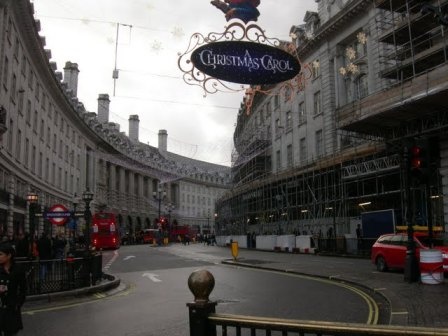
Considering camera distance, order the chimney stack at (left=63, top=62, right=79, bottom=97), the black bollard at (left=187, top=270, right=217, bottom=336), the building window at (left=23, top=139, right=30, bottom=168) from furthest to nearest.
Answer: the chimney stack at (left=63, top=62, right=79, bottom=97) < the building window at (left=23, top=139, right=30, bottom=168) < the black bollard at (left=187, top=270, right=217, bottom=336)

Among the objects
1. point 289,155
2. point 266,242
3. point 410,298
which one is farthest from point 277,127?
point 410,298

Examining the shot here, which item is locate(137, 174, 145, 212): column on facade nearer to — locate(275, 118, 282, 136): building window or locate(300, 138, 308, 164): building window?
locate(275, 118, 282, 136): building window

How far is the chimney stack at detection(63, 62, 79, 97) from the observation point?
2793 inches

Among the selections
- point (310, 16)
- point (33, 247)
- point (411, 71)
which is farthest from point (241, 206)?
point (33, 247)

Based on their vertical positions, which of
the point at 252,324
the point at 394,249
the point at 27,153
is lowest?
the point at 394,249

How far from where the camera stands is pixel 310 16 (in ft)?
150

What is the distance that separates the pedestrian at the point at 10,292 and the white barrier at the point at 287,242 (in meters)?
33.7

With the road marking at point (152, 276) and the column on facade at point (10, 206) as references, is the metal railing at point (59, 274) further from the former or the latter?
the column on facade at point (10, 206)

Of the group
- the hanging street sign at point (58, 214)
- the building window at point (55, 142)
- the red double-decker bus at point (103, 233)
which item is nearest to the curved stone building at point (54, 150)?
the building window at point (55, 142)

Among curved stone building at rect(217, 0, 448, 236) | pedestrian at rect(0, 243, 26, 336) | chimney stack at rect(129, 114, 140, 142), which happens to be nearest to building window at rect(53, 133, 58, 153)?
curved stone building at rect(217, 0, 448, 236)

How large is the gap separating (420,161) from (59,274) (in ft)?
33.3

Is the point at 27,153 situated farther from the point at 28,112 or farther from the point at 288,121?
the point at 288,121

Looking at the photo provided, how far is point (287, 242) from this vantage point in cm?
3928

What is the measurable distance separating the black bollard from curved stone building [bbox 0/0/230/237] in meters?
16.6
